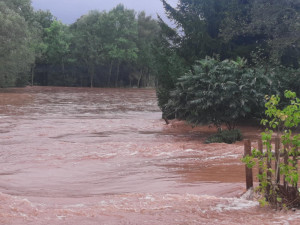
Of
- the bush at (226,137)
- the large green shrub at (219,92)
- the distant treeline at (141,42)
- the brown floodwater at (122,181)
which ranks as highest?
the distant treeline at (141,42)

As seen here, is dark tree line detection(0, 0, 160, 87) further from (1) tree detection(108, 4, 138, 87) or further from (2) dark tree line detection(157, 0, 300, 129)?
(2) dark tree line detection(157, 0, 300, 129)

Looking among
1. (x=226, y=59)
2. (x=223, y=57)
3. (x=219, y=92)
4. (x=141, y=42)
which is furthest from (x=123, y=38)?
(x=219, y=92)

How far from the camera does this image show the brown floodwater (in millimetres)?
6020

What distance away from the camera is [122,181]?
8.92m

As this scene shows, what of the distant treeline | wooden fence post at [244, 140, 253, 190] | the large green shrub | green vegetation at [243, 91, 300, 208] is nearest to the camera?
green vegetation at [243, 91, 300, 208]

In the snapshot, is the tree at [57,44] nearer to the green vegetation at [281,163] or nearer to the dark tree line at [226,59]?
the dark tree line at [226,59]

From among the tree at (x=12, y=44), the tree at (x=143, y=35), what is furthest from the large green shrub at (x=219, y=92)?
the tree at (x=143, y=35)

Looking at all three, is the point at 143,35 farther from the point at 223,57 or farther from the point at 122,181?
the point at 122,181

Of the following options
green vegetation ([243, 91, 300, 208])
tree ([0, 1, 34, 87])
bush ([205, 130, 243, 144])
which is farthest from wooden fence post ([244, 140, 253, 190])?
tree ([0, 1, 34, 87])

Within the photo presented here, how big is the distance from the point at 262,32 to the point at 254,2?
6.20 ft

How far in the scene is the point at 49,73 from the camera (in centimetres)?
7331

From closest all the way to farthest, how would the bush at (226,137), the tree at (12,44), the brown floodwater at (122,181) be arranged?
the brown floodwater at (122,181), the bush at (226,137), the tree at (12,44)

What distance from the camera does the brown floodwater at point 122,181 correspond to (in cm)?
602

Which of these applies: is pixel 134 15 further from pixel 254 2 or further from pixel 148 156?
pixel 148 156
